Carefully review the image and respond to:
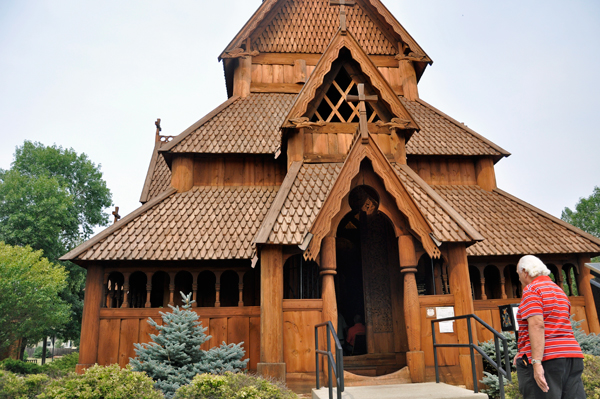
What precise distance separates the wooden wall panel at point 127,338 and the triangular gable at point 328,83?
229 inches

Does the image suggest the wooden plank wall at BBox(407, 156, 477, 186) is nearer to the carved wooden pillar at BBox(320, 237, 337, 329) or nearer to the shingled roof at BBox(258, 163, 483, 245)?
the shingled roof at BBox(258, 163, 483, 245)

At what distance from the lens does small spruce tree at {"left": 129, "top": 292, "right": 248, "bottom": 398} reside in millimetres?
7641

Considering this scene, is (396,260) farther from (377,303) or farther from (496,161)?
(496,161)

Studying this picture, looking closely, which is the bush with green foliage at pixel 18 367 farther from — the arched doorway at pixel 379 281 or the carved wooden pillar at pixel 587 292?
the carved wooden pillar at pixel 587 292

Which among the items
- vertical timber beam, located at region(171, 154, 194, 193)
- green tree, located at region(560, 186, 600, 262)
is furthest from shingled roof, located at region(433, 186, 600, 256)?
green tree, located at region(560, 186, 600, 262)

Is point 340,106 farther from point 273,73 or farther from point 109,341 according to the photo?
point 109,341

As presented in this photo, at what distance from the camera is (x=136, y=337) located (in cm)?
981

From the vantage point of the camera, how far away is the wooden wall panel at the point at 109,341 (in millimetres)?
9703

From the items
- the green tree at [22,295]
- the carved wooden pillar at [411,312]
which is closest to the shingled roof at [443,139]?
→ the carved wooden pillar at [411,312]

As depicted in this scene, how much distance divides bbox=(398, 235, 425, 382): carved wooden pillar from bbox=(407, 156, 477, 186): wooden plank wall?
518 centimetres

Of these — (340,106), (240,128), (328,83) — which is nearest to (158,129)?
(240,128)

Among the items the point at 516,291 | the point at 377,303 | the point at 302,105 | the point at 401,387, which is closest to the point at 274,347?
the point at 401,387

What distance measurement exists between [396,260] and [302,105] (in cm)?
432

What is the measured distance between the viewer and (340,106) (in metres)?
11.5
